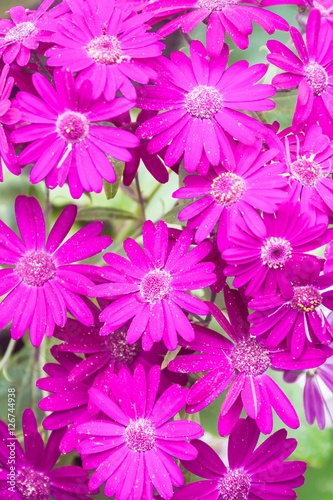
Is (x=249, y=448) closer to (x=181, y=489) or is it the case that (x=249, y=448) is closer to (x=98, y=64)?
(x=181, y=489)

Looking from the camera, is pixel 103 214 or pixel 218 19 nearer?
pixel 218 19

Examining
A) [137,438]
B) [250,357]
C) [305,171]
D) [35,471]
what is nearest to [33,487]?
[35,471]

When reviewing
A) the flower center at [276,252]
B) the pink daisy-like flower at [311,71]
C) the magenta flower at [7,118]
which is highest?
the pink daisy-like flower at [311,71]

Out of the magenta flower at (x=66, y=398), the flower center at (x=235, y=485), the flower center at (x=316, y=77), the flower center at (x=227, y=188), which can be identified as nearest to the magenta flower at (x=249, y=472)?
the flower center at (x=235, y=485)

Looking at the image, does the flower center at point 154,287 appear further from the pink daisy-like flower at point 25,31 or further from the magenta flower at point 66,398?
the pink daisy-like flower at point 25,31

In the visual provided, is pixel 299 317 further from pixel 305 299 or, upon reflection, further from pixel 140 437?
pixel 140 437

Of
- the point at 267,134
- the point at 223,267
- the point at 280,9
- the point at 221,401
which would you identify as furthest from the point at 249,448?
the point at 280,9

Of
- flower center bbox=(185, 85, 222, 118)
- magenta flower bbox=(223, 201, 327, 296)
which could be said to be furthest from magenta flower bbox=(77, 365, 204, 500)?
flower center bbox=(185, 85, 222, 118)
